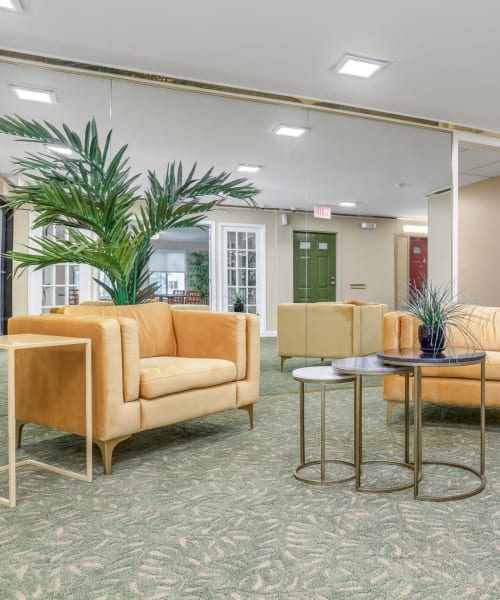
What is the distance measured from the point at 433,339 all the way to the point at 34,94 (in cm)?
321

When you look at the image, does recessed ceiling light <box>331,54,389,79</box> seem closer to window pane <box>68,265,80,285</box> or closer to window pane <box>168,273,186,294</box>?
window pane <box>168,273,186,294</box>

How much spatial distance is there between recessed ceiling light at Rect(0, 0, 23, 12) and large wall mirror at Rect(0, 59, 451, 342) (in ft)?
2.10

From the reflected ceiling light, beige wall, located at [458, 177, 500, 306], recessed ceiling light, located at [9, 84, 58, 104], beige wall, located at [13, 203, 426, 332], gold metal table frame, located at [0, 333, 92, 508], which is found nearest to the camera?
gold metal table frame, located at [0, 333, 92, 508]

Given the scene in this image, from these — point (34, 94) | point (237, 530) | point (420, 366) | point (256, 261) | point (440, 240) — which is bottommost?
point (237, 530)

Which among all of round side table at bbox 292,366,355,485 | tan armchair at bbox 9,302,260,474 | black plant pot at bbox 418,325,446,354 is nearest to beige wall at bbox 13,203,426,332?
tan armchair at bbox 9,302,260,474

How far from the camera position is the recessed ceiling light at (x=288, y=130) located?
443cm

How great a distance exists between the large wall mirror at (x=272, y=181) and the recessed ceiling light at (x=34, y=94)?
0.04 meters

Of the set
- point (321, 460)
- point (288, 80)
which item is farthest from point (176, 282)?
point (321, 460)

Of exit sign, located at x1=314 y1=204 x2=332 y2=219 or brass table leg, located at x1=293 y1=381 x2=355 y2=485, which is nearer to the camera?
brass table leg, located at x1=293 y1=381 x2=355 y2=485

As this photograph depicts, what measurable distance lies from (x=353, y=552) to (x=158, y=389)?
1.25 meters

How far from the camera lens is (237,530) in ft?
5.66

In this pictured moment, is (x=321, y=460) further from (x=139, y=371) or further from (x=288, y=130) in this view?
(x=288, y=130)

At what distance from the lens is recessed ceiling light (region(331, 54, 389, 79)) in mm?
3600

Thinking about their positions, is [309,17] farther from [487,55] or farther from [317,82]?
[487,55]
